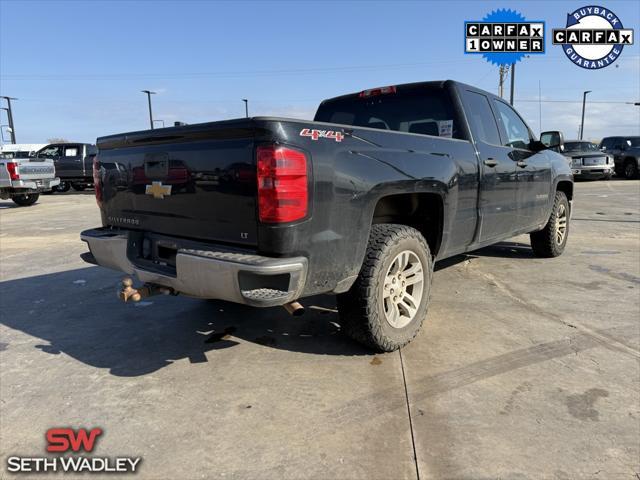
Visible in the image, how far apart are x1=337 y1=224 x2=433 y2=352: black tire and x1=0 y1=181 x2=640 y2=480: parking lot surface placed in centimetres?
17

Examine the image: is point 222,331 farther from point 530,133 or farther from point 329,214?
point 530,133

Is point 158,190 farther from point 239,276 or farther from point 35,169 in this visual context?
point 35,169

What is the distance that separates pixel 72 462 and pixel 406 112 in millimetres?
3712

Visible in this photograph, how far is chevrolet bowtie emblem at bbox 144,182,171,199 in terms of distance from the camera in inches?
119

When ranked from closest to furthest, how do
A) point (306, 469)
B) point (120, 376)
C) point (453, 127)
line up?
point (306, 469)
point (120, 376)
point (453, 127)

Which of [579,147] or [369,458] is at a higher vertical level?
[579,147]

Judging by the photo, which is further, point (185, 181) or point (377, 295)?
point (377, 295)

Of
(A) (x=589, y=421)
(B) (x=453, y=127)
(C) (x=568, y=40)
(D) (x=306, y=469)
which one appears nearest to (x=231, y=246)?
(D) (x=306, y=469)

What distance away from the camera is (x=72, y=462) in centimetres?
229

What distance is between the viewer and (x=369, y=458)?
2225mm

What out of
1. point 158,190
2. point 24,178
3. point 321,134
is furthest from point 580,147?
point 158,190

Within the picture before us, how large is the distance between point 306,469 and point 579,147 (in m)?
23.1

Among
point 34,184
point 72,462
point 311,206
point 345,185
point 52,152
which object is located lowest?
point 72,462

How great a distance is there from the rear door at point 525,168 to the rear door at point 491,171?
5.9 inches
